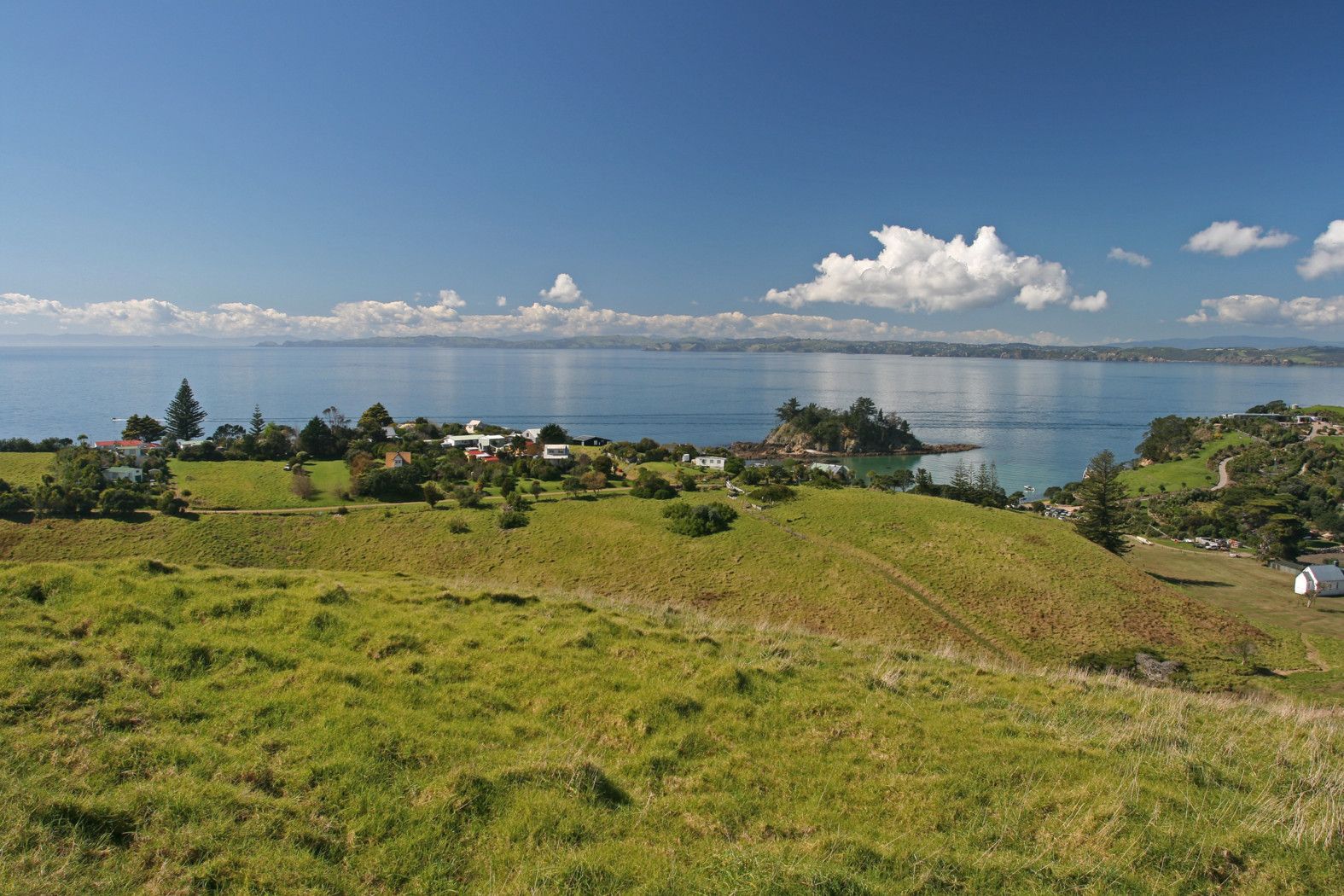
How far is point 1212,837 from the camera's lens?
499 centimetres

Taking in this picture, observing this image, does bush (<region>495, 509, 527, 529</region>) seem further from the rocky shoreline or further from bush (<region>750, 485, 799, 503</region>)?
the rocky shoreline

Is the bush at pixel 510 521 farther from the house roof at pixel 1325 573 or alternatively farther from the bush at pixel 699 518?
the house roof at pixel 1325 573

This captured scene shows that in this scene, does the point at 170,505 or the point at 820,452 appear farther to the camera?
the point at 820,452

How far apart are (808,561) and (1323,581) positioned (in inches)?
1035

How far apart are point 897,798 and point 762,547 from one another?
24349 millimetres

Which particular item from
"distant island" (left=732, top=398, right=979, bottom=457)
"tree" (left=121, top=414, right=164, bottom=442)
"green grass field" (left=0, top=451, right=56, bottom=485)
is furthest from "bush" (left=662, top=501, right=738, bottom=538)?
"tree" (left=121, top=414, right=164, bottom=442)

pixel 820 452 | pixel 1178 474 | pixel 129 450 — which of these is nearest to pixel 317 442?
pixel 129 450

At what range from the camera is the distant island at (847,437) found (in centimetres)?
9662

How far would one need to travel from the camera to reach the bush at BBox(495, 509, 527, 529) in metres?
32.6

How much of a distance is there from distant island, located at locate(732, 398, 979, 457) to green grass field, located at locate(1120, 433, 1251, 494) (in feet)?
80.3

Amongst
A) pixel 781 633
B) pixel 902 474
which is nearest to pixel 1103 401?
pixel 902 474

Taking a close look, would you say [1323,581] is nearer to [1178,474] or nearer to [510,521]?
[510,521]

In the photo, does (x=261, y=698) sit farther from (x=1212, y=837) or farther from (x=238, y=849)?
(x=1212, y=837)

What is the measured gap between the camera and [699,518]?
32656mm
